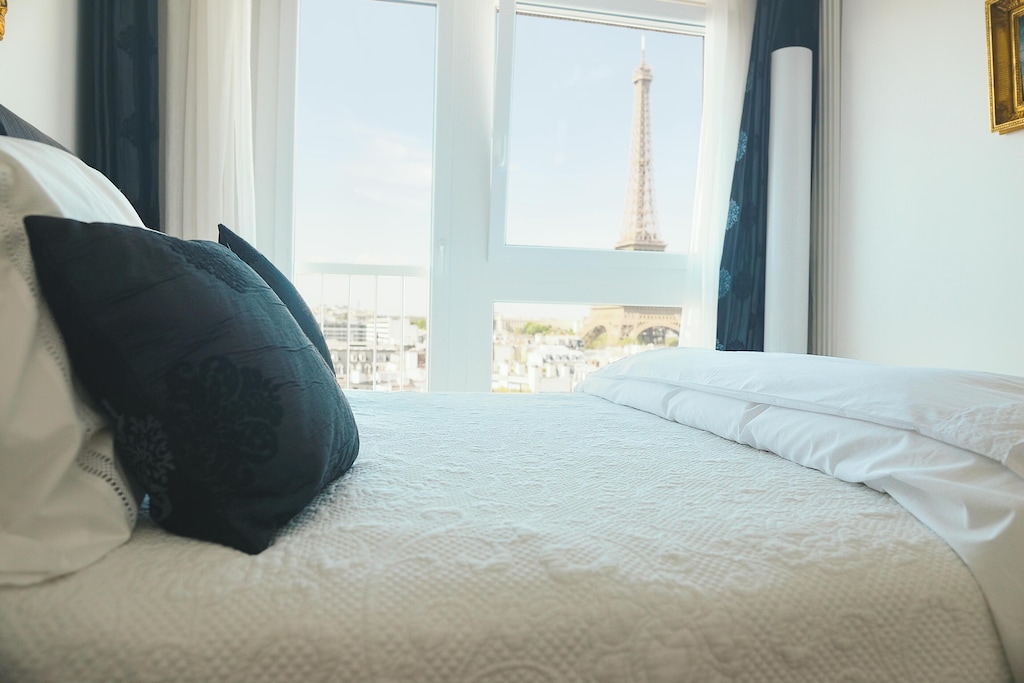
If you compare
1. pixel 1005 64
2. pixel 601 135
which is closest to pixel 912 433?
pixel 1005 64

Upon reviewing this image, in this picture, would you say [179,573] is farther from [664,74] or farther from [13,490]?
[664,74]

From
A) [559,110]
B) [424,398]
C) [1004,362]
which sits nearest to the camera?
[424,398]

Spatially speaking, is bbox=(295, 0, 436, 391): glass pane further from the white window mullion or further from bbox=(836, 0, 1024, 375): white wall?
bbox=(836, 0, 1024, 375): white wall

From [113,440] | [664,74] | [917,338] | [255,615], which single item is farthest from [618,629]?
[664,74]

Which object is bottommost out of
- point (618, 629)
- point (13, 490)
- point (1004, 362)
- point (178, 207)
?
point (618, 629)

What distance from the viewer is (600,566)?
0.67 meters

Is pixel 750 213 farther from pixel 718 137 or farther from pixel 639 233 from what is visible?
pixel 639 233

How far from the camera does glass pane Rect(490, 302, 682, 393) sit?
10.3 ft

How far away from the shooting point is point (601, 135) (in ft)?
10.2

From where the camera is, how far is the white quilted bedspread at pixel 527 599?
1.86 ft

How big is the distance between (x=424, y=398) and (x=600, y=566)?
122cm

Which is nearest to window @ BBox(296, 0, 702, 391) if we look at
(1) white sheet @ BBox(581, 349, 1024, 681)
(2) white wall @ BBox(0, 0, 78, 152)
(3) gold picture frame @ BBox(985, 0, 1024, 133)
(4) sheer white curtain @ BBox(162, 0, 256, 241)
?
(4) sheer white curtain @ BBox(162, 0, 256, 241)

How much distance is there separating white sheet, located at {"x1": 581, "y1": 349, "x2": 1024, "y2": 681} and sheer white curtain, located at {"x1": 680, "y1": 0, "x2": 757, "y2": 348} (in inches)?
65.6

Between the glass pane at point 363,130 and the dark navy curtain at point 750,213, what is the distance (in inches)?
54.1
